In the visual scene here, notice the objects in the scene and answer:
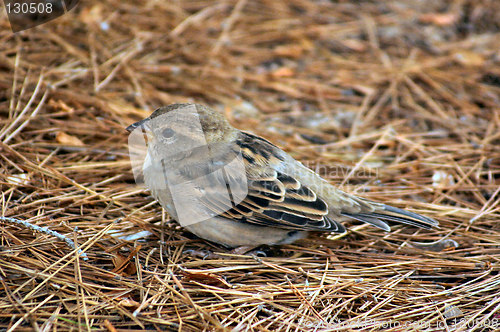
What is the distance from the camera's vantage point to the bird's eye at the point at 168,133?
436cm

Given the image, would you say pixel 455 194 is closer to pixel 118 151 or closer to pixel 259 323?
pixel 259 323

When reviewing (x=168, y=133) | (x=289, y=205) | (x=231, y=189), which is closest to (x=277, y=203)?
(x=289, y=205)

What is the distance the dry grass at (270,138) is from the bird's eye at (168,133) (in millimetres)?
816

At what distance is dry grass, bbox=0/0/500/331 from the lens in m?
3.61

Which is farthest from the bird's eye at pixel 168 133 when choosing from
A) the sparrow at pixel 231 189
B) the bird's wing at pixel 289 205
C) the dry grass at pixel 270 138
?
the dry grass at pixel 270 138

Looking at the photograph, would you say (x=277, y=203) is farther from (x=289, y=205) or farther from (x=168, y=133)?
(x=168, y=133)

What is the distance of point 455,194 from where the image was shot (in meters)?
5.30

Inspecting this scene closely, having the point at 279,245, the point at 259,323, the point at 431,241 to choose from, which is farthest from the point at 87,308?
the point at 431,241

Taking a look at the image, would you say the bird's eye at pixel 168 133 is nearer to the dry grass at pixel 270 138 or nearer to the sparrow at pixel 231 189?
the sparrow at pixel 231 189

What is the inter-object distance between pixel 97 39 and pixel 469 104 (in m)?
5.60

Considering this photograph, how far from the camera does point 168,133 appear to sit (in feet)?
14.4

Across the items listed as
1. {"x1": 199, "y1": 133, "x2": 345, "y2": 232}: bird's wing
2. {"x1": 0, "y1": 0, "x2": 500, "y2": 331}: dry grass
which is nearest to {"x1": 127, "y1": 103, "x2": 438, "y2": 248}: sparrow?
{"x1": 199, "y1": 133, "x2": 345, "y2": 232}: bird's wing

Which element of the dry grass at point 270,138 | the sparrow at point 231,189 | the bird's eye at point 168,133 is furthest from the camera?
the bird's eye at point 168,133

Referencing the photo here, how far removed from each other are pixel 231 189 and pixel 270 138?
6.37ft
